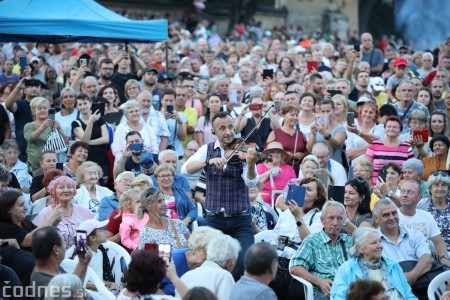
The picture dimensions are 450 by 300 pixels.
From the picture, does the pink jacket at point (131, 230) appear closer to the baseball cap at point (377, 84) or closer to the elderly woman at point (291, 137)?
the elderly woman at point (291, 137)

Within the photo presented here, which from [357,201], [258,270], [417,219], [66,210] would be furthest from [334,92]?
[258,270]

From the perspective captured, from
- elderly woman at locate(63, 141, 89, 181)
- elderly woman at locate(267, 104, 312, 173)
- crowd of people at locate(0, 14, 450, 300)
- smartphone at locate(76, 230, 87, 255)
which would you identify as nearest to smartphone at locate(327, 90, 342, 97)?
crowd of people at locate(0, 14, 450, 300)

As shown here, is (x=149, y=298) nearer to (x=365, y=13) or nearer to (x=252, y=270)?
(x=252, y=270)

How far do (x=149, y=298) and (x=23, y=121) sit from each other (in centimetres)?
676

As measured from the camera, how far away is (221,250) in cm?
802

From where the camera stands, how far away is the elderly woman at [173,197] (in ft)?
34.4

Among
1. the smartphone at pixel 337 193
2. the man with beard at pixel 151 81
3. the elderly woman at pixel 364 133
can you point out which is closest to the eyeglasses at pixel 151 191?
the smartphone at pixel 337 193

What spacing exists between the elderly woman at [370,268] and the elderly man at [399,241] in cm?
71

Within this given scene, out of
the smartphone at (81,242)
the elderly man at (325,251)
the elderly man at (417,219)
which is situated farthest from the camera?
the elderly man at (417,219)

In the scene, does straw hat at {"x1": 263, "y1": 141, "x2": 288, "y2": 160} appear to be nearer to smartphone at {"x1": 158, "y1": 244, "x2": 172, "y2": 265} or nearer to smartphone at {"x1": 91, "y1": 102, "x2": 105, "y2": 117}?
Answer: smartphone at {"x1": 91, "y1": 102, "x2": 105, "y2": 117}

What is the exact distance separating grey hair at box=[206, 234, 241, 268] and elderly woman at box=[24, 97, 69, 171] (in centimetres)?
470

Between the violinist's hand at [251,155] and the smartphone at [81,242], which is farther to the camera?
the violinist's hand at [251,155]

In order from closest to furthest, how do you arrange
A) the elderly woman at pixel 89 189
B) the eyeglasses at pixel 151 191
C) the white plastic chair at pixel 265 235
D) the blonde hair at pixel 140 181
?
the eyeglasses at pixel 151 191, the white plastic chair at pixel 265 235, the blonde hair at pixel 140 181, the elderly woman at pixel 89 189

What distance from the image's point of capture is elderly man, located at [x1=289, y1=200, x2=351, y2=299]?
8.98m
